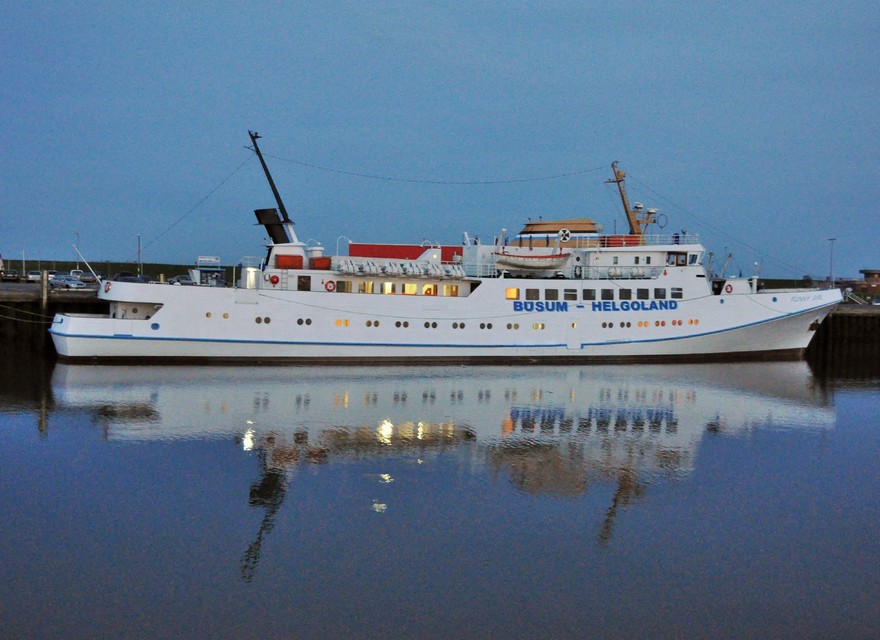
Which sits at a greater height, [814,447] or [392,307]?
[392,307]

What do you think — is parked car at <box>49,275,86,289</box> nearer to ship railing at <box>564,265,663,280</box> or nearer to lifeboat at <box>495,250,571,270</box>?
lifeboat at <box>495,250,571,270</box>

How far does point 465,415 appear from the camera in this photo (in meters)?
17.7

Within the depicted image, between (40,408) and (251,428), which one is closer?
(251,428)

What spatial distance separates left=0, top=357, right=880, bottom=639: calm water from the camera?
7.51 metres

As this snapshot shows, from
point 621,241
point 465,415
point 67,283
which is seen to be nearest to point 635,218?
point 621,241

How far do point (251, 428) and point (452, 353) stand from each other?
40.3 feet

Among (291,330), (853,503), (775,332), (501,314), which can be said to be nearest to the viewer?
→ (853,503)

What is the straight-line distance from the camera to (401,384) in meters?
22.1

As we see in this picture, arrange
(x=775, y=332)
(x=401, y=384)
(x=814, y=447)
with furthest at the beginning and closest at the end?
(x=775, y=332) < (x=401, y=384) < (x=814, y=447)

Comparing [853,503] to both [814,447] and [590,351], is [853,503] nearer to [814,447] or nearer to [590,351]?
[814,447]

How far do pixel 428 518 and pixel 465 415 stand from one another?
7557mm

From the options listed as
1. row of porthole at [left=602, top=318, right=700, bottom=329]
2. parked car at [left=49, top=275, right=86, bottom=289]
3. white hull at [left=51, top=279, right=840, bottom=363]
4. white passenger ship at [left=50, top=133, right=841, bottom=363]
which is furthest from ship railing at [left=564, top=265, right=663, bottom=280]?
parked car at [left=49, top=275, right=86, bottom=289]

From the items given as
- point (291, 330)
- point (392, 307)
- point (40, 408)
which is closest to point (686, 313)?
point (392, 307)

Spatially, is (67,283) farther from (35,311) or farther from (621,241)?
(621,241)
